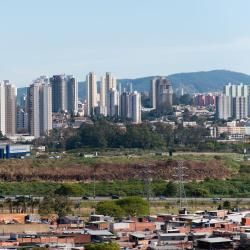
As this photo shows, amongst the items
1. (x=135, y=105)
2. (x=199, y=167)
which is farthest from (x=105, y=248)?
(x=135, y=105)

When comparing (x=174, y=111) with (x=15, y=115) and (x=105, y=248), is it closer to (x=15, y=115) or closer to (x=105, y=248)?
(x=15, y=115)

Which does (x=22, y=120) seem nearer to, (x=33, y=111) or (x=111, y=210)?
(x=33, y=111)

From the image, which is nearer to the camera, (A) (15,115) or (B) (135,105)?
(A) (15,115)

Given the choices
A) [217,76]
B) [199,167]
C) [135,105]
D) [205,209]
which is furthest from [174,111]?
[217,76]

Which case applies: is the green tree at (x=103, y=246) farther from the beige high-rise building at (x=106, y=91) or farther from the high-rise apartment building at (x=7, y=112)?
the beige high-rise building at (x=106, y=91)

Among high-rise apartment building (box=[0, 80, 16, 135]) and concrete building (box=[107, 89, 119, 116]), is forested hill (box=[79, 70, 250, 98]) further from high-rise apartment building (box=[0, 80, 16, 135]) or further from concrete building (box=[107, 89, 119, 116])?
high-rise apartment building (box=[0, 80, 16, 135])

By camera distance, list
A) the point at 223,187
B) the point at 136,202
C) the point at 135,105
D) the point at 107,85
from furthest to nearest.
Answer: the point at 107,85
the point at 135,105
the point at 223,187
the point at 136,202

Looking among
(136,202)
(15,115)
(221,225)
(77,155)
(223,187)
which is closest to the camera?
(221,225)
